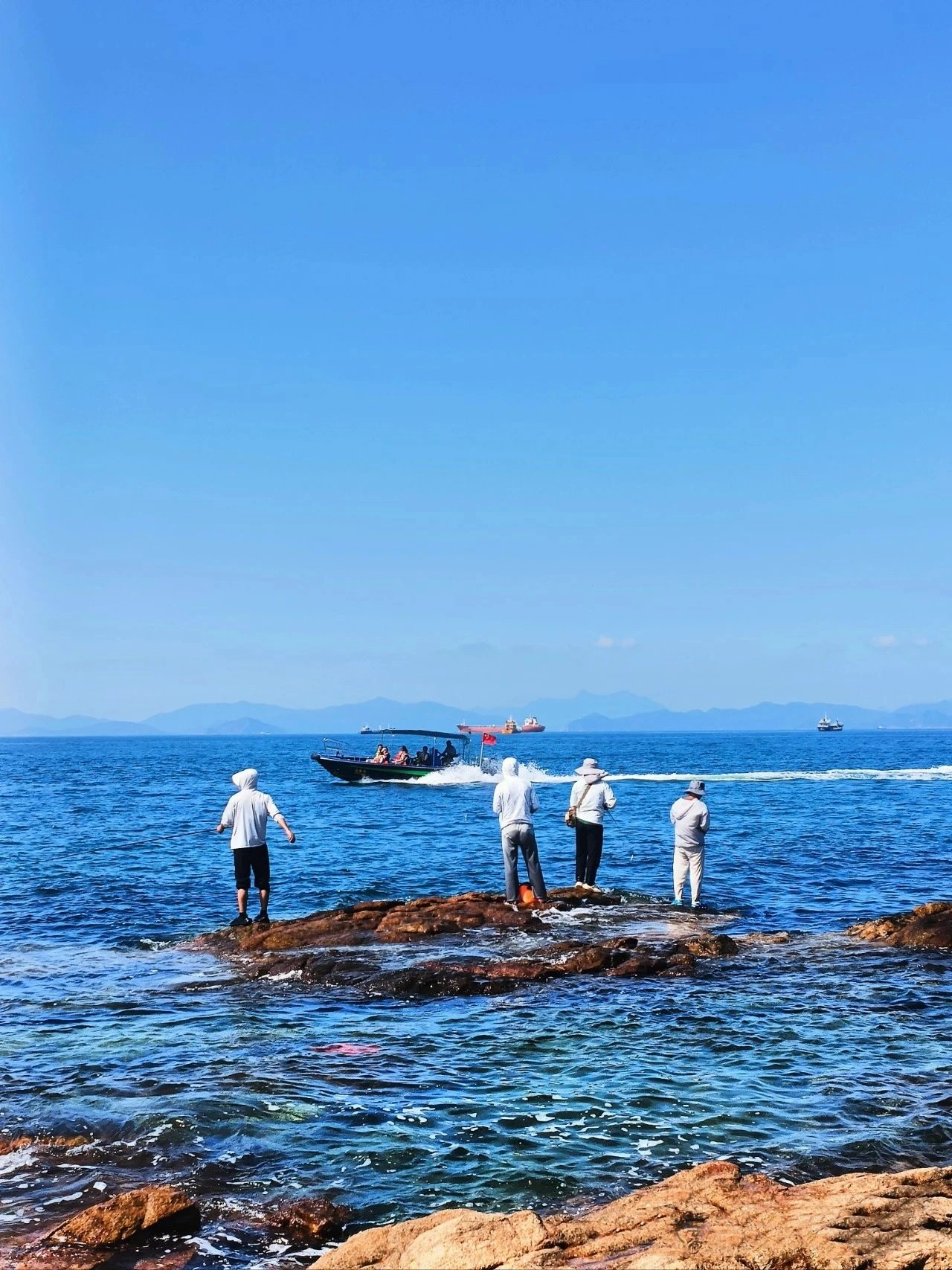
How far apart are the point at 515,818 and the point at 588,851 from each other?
3.18 metres

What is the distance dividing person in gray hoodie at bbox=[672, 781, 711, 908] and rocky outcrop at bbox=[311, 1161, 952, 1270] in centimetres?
1167

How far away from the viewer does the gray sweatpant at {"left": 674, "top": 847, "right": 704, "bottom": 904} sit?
62.4 feet

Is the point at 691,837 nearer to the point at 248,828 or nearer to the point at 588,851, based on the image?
the point at 588,851

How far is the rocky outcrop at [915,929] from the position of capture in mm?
15180

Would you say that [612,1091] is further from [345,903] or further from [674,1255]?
[345,903]

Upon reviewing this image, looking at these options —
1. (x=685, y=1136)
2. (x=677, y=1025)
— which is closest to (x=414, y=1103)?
(x=685, y=1136)

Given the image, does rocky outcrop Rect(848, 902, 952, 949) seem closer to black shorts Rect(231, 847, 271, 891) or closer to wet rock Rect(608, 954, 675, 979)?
wet rock Rect(608, 954, 675, 979)

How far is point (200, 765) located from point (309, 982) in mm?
98001

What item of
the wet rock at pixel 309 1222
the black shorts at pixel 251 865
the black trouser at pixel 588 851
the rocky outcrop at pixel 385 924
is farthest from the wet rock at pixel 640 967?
the wet rock at pixel 309 1222

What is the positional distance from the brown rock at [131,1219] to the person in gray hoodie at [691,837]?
39.8 ft

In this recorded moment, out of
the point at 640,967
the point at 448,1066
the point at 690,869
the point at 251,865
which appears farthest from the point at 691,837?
the point at 448,1066

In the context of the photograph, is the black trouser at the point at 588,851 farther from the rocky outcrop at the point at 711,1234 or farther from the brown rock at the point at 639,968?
the rocky outcrop at the point at 711,1234

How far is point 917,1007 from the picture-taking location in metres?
12.0

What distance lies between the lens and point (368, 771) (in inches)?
2464
